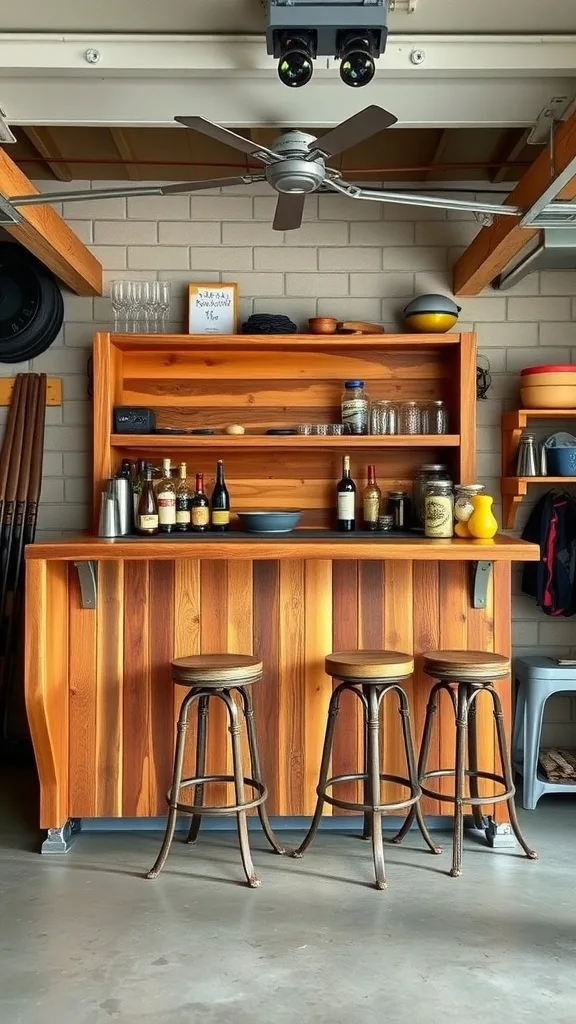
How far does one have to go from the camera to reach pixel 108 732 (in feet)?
12.2

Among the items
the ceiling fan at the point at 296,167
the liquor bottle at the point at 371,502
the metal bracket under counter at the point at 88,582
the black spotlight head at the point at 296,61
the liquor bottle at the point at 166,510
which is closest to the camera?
the ceiling fan at the point at 296,167

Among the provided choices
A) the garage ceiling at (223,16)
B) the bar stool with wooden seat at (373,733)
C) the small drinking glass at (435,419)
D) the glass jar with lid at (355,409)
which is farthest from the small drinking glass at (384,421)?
the garage ceiling at (223,16)

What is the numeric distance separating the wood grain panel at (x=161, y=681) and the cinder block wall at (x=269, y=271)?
3.65 feet

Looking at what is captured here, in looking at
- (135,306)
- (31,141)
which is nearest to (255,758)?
(135,306)

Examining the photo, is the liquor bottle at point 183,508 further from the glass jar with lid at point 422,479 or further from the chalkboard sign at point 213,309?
the glass jar with lid at point 422,479

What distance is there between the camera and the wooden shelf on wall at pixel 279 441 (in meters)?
4.25

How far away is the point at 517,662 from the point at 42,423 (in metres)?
2.57

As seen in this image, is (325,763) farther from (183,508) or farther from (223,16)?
(223,16)

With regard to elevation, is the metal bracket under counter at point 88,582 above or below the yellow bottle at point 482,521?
below

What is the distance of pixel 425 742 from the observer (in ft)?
11.8

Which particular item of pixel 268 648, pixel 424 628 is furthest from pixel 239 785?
pixel 424 628

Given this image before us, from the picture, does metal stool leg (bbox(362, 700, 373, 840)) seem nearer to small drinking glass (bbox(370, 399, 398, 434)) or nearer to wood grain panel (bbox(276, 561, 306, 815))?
wood grain panel (bbox(276, 561, 306, 815))

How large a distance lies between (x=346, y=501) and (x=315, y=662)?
0.93 meters

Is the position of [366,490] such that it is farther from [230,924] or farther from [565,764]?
[230,924]
